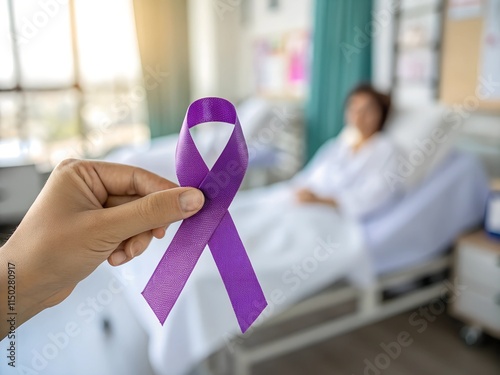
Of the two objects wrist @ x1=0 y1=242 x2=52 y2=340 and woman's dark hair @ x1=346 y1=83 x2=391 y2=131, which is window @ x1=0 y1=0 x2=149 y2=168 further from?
woman's dark hair @ x1=346 y1=83 x2=391 y2=131

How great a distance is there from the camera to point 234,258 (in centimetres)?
35

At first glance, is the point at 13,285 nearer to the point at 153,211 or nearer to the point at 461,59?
the point at 153,211

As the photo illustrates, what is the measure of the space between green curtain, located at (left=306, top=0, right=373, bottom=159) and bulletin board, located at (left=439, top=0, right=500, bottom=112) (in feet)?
1.20

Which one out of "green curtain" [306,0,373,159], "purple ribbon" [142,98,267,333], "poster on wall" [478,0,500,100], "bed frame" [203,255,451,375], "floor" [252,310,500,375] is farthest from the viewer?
"green curtain" [306,0,373,159]

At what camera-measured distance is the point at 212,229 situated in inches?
13.1

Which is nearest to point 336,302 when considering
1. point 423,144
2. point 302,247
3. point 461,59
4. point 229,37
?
point 302,247

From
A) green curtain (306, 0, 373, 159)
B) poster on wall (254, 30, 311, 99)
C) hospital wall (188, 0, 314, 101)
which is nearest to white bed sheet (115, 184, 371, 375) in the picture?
hospital wall (188, 0, 314, 101)

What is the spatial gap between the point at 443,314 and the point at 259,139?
117 cm

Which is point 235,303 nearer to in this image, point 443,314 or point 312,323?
point 312,323

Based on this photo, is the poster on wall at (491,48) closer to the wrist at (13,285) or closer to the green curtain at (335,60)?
the green curtain at (335,60)

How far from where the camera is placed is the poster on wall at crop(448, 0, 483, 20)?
1548mm

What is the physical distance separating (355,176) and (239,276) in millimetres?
1430

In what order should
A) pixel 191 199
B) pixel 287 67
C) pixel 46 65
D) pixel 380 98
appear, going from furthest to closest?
1. pixel 287 67
2. pixel 380 98
3. pixel 46 65
4. pixel 191 199

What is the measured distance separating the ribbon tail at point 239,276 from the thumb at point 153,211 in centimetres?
4
